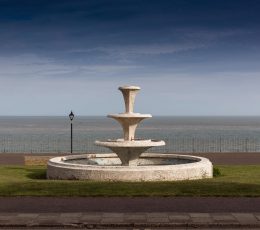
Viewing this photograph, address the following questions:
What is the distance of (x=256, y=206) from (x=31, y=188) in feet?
27.7

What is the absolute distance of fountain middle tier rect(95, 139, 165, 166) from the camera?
26.4 meters

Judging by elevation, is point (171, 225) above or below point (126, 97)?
below

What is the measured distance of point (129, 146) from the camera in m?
26.3

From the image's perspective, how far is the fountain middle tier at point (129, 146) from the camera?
86.5 ft

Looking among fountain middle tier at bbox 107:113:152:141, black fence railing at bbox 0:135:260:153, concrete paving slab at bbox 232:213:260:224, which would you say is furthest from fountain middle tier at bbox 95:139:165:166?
black fence railing at bbox 0:135:260:153

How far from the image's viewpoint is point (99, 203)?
1694 cm

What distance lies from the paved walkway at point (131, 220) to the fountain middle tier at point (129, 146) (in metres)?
11.5

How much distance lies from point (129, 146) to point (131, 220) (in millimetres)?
12342

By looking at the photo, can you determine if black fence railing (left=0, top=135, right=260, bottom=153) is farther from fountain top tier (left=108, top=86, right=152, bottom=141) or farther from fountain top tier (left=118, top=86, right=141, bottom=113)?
fountain top tier (left=118, top=86, right=141, bottom=113)

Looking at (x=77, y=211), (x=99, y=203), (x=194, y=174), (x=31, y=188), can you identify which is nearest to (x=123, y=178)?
(x=194, y=174)

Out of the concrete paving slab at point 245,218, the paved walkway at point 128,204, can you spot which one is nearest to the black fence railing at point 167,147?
the paved walkway at point 128,204

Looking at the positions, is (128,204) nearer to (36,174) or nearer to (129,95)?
(129,95)

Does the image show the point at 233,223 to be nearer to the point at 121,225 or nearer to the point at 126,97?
the point at 121,225

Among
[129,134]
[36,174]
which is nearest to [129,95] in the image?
[129,134]
